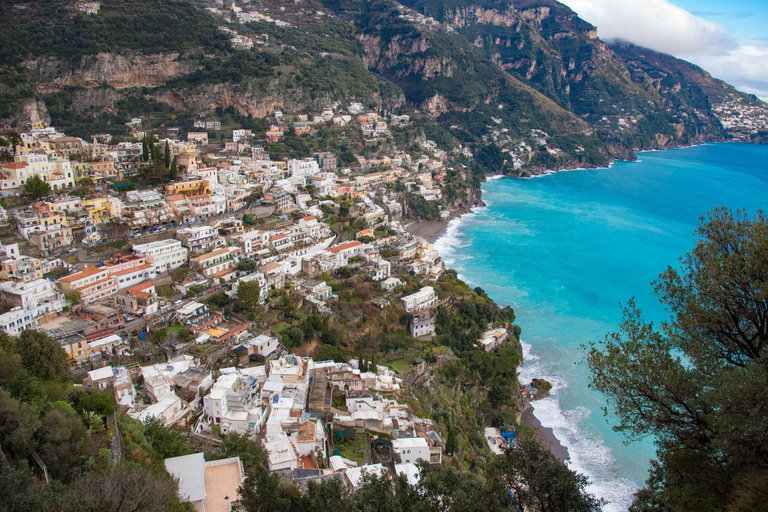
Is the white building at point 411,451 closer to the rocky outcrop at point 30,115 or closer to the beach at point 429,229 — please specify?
the beach at point 429,229

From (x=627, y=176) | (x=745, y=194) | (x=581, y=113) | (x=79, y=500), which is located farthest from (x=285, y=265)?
(x=581, y=113)

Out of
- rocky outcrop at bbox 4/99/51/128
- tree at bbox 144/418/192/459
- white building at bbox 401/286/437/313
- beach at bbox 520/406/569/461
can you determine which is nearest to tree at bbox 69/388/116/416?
tree at bbox 144/418/192/459

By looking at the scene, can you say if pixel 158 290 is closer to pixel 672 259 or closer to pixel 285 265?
pixel 285 265

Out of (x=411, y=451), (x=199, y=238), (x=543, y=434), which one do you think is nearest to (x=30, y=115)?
(x=199, y=238)

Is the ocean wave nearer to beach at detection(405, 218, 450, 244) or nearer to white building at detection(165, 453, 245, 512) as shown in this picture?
beach at detection(405, 218, 450, 244)

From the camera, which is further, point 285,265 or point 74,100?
point 74,100

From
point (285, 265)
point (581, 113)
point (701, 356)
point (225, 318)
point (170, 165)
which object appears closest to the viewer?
point (701, 356)

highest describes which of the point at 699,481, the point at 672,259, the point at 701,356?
the point at 701,356

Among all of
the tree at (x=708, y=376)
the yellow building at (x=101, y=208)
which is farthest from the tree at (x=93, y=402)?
the yellow building at (x=101, y=208)
